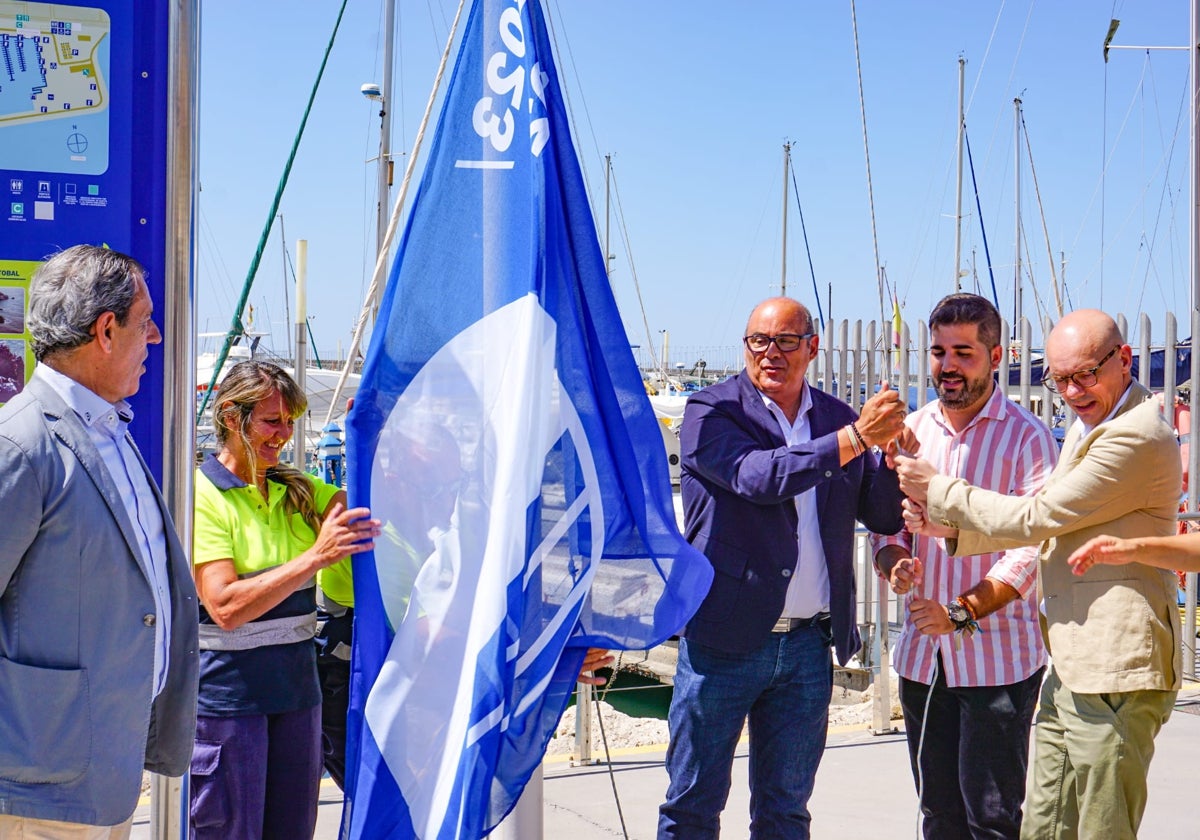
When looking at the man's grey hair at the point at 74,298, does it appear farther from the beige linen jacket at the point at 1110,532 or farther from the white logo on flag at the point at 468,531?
the beige linen jacket at the point at 1110,532

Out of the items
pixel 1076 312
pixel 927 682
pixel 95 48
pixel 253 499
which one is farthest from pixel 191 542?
pixel 1076 312

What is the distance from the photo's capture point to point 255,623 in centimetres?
315

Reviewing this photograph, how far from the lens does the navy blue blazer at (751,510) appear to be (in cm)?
323

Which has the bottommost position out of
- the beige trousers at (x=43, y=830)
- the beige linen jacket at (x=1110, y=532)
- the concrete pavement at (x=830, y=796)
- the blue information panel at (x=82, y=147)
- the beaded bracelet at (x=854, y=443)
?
the concrete pavement at (x=830, y=796)

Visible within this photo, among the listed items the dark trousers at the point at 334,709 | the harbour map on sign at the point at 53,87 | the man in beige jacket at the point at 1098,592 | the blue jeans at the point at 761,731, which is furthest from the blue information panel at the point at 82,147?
the man in beige jacket at the point at 1098,592

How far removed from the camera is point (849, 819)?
4.69 metres

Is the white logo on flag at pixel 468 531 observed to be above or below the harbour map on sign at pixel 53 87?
below

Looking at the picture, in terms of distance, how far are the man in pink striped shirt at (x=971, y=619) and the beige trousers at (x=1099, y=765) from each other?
0.85 ft

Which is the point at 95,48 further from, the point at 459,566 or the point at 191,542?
the point at 459,566

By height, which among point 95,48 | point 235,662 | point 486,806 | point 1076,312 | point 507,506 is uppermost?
point 95,48

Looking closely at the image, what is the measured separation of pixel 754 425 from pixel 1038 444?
3.09 ft

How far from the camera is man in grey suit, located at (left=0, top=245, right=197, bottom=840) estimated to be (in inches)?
86.5

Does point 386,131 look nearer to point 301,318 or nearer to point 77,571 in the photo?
point 301,318

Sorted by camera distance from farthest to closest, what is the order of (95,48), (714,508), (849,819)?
1. (849,819)
2. (714,508)
3. (95,48)
